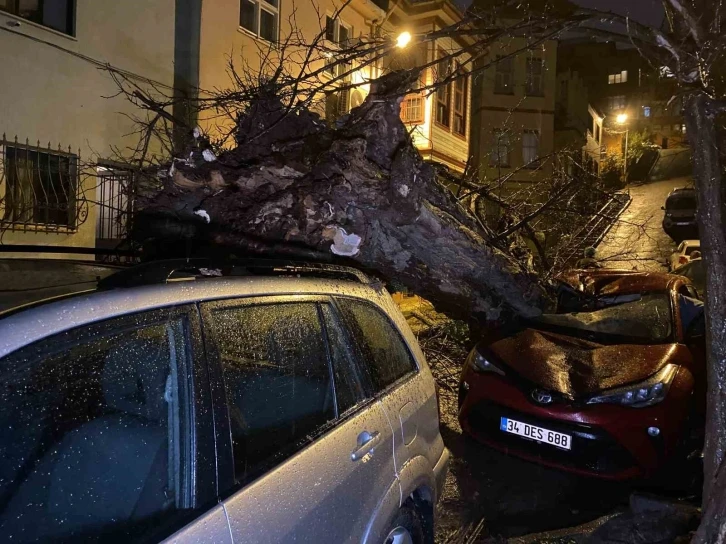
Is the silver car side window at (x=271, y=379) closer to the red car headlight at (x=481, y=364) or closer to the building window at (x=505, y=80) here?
the red car headlight at (x=481, y=364)

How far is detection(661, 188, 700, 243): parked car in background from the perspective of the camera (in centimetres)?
2016

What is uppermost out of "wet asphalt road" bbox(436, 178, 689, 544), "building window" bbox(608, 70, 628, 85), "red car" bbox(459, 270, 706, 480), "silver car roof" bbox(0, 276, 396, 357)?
"building window" bbox(608, 70, 628, 85)

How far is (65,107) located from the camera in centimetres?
832

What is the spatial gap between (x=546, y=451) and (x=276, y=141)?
3304 mm

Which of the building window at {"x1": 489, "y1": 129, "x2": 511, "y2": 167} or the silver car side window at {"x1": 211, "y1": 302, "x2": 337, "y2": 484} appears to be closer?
the silver car side window at {"x1": 211, "y1": 302, "x2": 337, "y2": 484}

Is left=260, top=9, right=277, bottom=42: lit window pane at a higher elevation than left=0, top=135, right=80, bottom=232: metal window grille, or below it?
higher

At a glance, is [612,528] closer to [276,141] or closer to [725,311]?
[725,311]

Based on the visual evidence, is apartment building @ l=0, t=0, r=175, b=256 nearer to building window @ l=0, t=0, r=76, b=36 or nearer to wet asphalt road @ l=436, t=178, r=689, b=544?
building window @ l=0, t=0, r=76, b=36

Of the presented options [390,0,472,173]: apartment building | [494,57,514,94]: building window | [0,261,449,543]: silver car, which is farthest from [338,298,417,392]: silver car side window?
[494,57,514,94]: building window

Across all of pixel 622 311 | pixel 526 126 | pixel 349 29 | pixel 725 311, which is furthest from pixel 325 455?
pixel 526 126

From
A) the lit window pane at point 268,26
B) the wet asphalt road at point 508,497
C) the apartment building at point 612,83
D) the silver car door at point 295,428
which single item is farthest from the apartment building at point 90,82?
the apartment building at point 612,83

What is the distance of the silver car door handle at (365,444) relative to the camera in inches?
85.0

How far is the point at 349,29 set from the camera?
13961 millimetres

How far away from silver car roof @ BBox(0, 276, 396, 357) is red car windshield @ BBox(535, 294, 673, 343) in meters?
4.13
